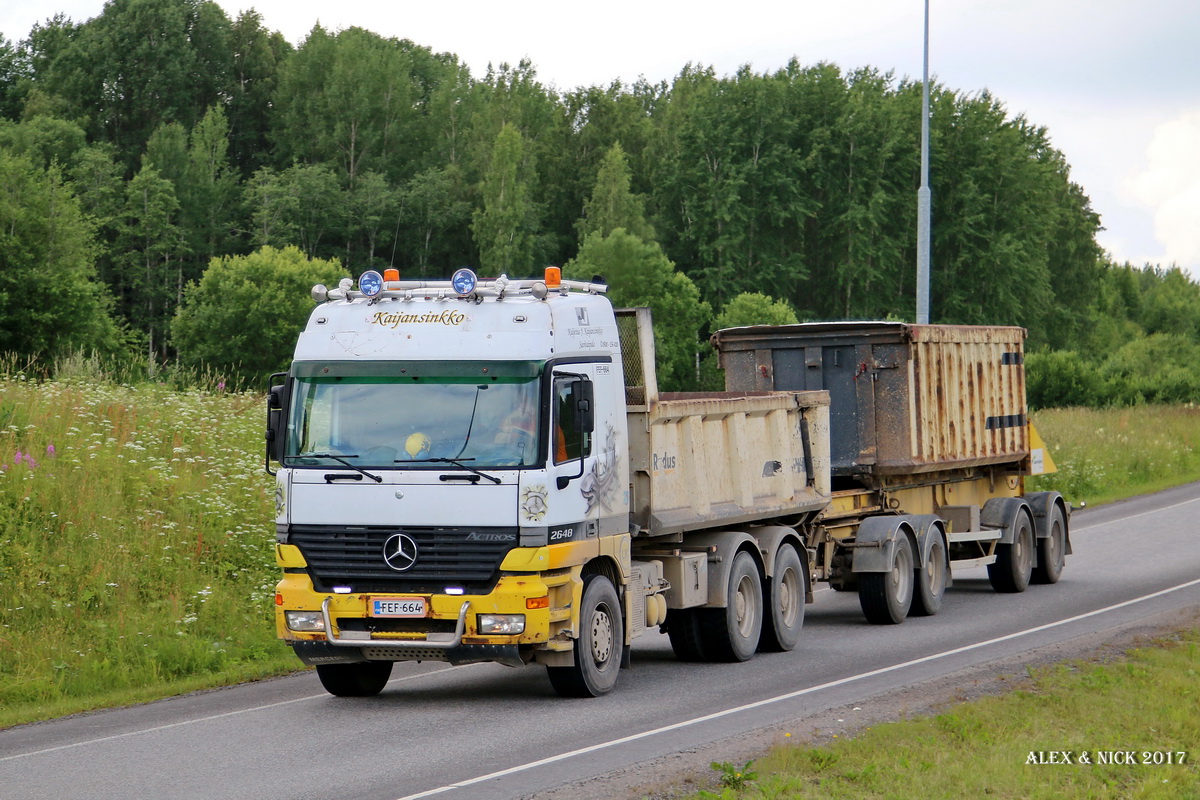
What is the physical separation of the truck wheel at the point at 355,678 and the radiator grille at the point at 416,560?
114cm

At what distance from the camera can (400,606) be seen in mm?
11180

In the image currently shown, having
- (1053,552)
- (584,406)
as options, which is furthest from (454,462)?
(1053,552)

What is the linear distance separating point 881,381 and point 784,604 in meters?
3.71

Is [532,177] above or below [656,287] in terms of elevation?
above

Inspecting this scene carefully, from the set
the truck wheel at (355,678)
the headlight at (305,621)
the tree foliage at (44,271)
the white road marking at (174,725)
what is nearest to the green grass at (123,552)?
the white road marking at (174,725)

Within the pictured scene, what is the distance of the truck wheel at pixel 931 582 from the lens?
17.3 m

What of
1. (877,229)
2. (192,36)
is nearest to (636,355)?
(877,229)

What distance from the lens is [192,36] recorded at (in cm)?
8619

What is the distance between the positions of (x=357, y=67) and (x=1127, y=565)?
6550cm

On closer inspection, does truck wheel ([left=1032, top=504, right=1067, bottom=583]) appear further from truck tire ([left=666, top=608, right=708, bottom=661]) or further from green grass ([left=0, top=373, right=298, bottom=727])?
green grass ([left=0, top=373, right=298, bottom=727])

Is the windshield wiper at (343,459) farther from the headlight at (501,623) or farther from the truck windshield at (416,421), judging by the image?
the headlight at (501,623)

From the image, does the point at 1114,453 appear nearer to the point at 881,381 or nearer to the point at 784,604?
the point at 881,381

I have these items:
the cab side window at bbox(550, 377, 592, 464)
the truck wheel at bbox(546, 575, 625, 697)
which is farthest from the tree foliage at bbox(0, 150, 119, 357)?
the cab side window at bbox(550, 377, 592, 464)

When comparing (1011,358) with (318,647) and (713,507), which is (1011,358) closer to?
(713,507)
